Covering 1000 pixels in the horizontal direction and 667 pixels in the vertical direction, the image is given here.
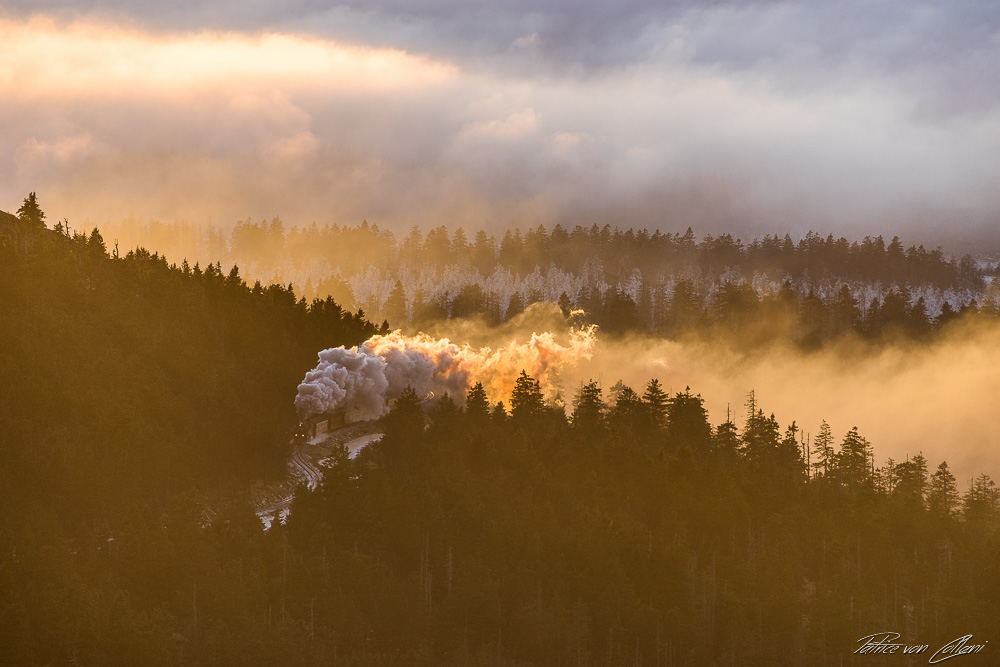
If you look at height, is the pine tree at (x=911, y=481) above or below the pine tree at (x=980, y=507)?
above

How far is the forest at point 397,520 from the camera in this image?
83500 millimetres

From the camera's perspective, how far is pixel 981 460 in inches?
6378

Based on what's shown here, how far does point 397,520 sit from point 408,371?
32.3 metres

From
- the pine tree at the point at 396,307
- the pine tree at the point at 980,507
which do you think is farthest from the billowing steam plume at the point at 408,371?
the pine tree at the point at 980,507

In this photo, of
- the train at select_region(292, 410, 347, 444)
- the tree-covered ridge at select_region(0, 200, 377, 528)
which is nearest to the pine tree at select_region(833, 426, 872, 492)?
the train at select_region(292, 410, 347, 444)

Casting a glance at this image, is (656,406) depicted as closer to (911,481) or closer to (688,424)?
(688,424)

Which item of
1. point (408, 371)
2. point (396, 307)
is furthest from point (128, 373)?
point (396, 307)

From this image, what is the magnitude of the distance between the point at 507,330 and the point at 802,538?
71.4 meters

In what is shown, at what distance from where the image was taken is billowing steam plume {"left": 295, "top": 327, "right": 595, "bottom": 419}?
11931 centimetres

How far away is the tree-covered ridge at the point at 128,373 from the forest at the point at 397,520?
0.27 m

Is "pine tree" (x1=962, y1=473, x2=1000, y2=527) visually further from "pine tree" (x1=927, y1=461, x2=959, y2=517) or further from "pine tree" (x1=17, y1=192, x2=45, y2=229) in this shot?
"pine tree" (x1=17, y1=192, x2=45, y2=229)

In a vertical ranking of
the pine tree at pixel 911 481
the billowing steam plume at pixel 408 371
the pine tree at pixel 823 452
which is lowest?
the pine tree at pixel 911 481

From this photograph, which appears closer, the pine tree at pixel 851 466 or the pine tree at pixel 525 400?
the pine tree at pixel 525 400

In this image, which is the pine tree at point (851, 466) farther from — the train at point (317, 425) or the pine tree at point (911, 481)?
the train at point (317, 425)
